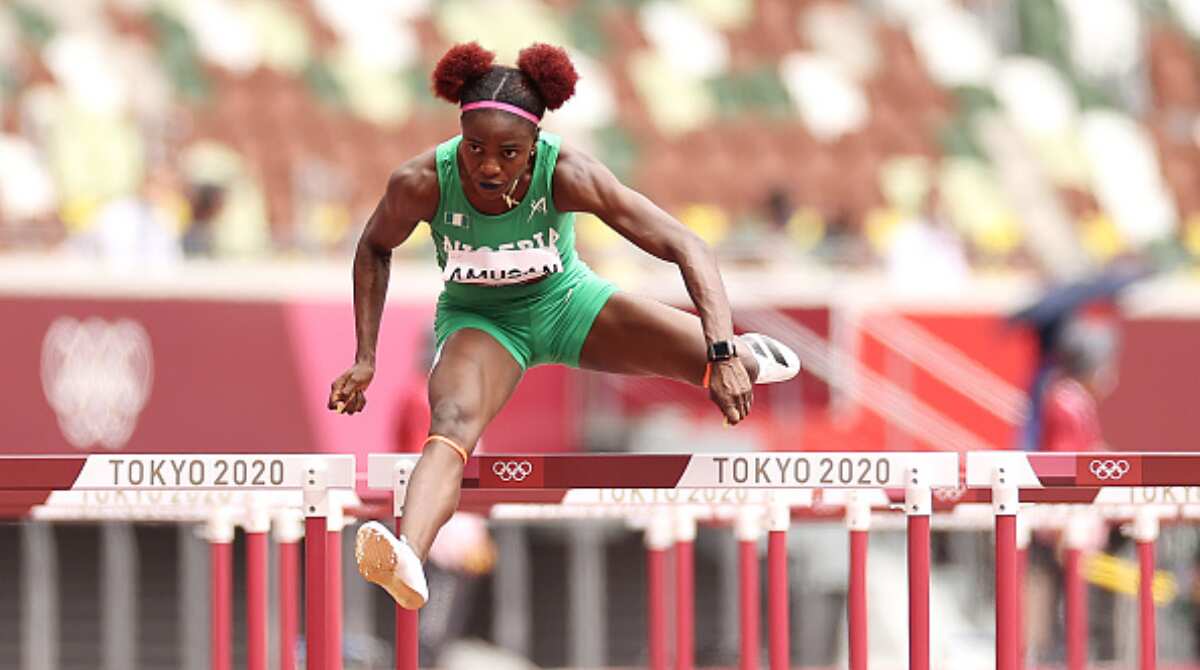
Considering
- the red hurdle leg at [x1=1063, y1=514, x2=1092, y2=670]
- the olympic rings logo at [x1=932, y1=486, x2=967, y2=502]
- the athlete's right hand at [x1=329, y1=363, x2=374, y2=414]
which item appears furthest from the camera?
the red hurdle leg at [x1=1063, y1=514, x2=1092, y2=670]

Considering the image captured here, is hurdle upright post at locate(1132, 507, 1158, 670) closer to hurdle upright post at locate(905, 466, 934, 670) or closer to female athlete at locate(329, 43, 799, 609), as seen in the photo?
hurdle upright post at locate(905, 466, 934, 670)

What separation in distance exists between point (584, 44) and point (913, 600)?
10.4 m

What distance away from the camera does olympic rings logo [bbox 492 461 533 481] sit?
532 centimetres

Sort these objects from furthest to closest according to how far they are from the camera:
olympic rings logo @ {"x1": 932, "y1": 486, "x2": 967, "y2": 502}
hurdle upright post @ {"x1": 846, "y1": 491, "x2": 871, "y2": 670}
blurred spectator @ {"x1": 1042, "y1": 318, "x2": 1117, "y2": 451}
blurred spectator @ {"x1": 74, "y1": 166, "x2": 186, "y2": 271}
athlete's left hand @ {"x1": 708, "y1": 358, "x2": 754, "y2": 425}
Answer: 1. blurred spectator @ {"x1": 74, "y1": 166, "x2": 186, "y2": 271}
2. blurred spectator @ {"x1": 1042, "y1": 318, "x2": 1117, "y2": 451}
3. olympic rings logo @ {"x1": 932, "y1": 486, "x2": 967, "y2": 502}
4. hurdle upright post @ {"x1": 846, "y1": 491, "x2": 871, "y2": 670}
5. athlete's left hand @ {"x1": 708, "y1": 358, "x2": 754, "y2": 425}

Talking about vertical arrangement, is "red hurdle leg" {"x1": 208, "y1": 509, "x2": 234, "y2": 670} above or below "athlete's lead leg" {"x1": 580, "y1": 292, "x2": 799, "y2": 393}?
below

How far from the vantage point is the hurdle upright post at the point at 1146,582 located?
6.55 meters

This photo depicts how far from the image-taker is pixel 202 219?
35.7 feet

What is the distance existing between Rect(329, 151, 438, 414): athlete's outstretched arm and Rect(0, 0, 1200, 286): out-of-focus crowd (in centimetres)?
664

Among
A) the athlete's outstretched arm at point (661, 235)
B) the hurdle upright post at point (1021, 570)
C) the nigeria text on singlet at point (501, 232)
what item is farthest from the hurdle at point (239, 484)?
the hurdle upright post at point (1021, 570)

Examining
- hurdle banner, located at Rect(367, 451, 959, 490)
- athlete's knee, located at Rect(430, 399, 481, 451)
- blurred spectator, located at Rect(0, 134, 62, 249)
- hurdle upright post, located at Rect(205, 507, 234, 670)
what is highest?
blurred spectator, located at Rect(0, 134, 62, 249)

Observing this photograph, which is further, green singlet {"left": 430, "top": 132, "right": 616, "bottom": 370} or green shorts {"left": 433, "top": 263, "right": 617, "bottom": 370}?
green shorts {"left": 433, "top": 263, "right": 617, "bottom": 370}

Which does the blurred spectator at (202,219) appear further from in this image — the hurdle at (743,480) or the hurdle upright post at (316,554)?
the hurdle upright post at (316,554)

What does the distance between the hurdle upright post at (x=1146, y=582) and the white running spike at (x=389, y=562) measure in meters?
2.63

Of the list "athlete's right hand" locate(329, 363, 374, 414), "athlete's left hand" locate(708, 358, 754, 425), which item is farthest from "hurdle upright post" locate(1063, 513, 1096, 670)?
"athlete's right hand" locate(329, 363, 374, 414)
